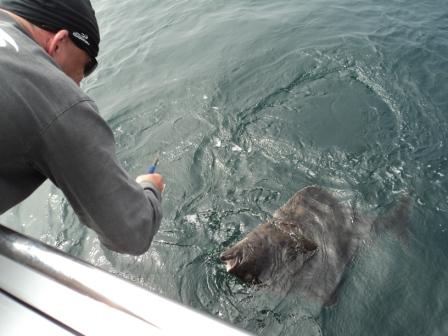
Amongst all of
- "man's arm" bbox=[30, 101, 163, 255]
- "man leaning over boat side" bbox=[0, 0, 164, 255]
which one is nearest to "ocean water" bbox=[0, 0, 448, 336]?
"man's arm" bbox=[30, 101, 163, 255]

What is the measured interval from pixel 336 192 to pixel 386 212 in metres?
0.61

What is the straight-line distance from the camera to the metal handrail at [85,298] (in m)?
1.39

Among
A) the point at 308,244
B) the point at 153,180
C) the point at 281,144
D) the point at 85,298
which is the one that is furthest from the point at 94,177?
the point at 281,144

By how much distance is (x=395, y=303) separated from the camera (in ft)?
12.4

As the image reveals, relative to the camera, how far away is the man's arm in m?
1.56

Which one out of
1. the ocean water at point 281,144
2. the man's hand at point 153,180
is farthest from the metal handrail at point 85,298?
the ocean water at point 281,144

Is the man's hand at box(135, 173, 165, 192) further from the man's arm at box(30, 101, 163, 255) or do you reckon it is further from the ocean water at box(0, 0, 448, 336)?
the ocean water at box(0, 0, 448, 336)

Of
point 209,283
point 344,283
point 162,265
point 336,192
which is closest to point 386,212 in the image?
point 336,192

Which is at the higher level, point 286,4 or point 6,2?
point 6,2

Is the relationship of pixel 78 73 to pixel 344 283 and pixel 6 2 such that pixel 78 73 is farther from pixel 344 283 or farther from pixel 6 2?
pixel 344 283

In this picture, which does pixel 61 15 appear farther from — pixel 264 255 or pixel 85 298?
pixel 264 255

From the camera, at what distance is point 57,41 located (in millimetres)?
1910

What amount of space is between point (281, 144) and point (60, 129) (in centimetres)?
424

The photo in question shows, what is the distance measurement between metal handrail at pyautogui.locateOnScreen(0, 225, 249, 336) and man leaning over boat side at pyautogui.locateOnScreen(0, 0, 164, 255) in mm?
255
